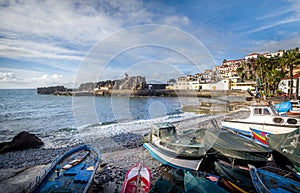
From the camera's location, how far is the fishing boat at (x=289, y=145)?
19.6 feet

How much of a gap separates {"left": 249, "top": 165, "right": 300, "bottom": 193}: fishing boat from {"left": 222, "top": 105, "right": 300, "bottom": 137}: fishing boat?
6.01 meters

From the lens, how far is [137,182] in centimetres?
502

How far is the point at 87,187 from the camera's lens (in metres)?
4.55

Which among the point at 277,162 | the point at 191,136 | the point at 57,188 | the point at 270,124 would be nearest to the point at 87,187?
the point at 57,188

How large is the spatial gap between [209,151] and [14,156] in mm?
12127

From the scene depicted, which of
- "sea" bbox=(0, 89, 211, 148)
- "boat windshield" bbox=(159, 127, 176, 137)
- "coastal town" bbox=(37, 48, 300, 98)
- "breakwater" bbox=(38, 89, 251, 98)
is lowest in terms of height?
"sea" bbox=(0, 89, 211, 148)

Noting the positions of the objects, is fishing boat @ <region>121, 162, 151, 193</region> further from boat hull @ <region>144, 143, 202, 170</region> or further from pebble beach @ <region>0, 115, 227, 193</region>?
boat hull @ <region>144, 143, 202, 170</region>

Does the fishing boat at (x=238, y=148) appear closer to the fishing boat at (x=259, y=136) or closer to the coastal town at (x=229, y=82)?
the fishing boat at (x=259, y=136)

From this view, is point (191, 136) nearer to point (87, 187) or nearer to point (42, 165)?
point (87, 187)

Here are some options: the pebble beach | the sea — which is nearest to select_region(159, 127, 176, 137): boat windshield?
the pebble beach

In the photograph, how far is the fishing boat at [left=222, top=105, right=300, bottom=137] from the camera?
9320 mm

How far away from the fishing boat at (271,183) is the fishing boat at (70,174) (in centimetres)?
466

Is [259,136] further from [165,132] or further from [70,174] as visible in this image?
[70,174]

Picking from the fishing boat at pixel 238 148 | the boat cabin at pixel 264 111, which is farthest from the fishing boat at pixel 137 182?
the boat cabin at pixel 264 111
